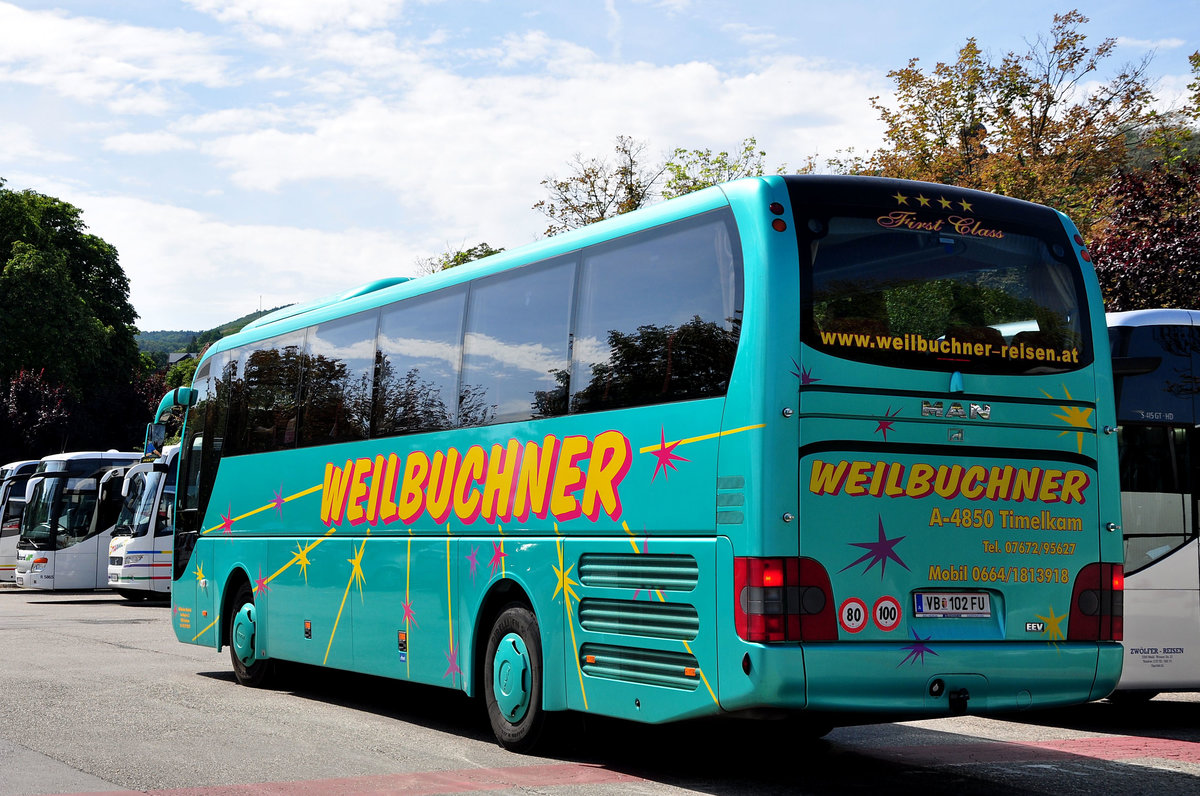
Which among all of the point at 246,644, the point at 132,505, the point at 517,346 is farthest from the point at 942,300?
the point at 132,505

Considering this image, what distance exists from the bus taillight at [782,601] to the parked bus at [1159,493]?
5.12 m

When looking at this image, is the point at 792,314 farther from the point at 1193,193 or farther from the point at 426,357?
the point at 1193,193

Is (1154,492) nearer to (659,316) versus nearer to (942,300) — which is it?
(942,300)

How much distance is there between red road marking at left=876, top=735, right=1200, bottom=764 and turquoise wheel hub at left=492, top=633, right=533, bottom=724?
2.55m

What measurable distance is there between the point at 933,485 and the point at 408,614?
4760 millimetres

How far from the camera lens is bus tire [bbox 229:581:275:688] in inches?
533

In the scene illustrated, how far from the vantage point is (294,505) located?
12.6 meters

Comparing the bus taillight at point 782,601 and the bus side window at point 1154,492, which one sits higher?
the bus side window at point 1154,492

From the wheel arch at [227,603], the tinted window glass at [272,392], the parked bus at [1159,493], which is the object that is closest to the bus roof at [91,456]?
the wheel arch at [227,603]

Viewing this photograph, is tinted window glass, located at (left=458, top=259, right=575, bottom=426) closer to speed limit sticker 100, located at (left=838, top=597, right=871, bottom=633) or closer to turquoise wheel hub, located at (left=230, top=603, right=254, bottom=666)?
speed limit sticker 100, located at (left=838, top=597, right=871, bottom=633)

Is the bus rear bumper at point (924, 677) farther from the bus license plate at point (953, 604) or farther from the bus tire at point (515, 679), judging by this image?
the bus tire at point (515, 679)

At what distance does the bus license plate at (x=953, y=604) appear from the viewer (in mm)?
7453

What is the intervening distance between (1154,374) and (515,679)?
621 centimetres

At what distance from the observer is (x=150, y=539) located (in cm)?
2791
